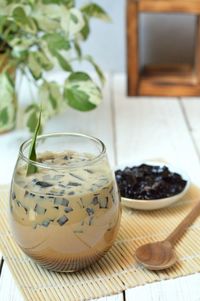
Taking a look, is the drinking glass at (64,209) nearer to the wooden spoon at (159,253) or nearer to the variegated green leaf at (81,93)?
the wooden spoon at (159,253)

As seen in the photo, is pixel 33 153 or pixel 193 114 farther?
pixel 193 114

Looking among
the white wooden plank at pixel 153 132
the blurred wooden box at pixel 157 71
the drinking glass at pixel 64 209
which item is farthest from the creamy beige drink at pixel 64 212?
the blurred wooden box at pixel 157 71

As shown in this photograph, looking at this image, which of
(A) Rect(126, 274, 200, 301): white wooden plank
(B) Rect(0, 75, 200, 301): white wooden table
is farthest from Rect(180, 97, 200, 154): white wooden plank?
(A) Rect(126, 274, 200, 301): white wooden plank

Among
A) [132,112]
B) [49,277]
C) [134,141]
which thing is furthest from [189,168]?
[49,277]

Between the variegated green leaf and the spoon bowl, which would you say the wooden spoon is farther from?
the variegated green leaf

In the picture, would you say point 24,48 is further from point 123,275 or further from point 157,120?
point 123,275

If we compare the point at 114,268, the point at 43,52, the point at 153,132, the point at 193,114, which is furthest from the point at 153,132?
the point at 114,268

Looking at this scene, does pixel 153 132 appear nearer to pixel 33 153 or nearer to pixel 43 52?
pixel 43 52
